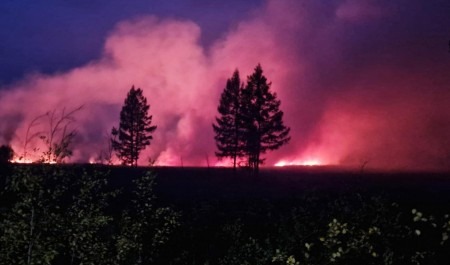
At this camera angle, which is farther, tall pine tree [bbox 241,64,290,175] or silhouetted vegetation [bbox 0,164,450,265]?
tall pine tree [bbox 241,64,290,175]

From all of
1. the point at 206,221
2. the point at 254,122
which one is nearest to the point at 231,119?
the point at 254,122

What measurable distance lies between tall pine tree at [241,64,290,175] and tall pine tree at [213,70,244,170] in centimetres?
164

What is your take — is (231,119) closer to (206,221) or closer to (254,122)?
(254,122)

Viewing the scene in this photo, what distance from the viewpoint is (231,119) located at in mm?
64312

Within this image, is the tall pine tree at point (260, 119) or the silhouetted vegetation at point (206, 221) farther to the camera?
the tall pine tree at point (260, 119)

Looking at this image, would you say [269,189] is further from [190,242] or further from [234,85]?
[190,242]

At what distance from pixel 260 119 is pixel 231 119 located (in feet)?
15.2

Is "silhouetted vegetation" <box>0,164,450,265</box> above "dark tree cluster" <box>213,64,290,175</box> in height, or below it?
below

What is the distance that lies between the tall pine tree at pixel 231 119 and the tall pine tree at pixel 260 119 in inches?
64.6

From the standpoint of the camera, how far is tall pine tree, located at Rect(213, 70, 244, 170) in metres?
64.2

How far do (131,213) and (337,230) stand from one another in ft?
94.0

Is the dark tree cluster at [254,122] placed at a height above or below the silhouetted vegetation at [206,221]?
above

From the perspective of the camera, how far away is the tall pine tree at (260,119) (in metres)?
62.4

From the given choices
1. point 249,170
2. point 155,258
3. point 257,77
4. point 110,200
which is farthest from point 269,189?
point 155,258
